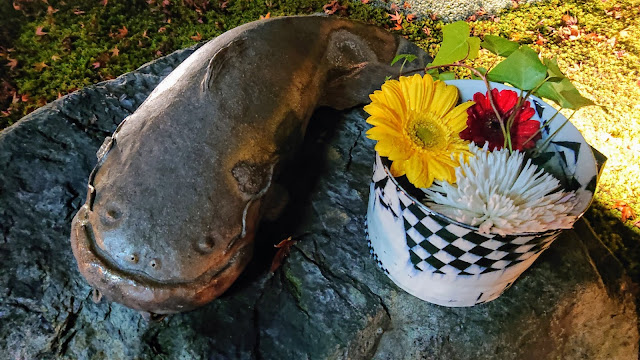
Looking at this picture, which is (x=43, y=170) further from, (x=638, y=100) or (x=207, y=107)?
(x=638, y=100)

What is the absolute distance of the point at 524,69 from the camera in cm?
105

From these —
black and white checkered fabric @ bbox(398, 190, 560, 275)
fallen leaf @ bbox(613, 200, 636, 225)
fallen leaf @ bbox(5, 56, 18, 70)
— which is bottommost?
fallen leaf @ bbox(613, 200, 636, 225)

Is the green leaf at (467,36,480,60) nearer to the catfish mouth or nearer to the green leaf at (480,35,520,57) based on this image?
the green leaf at (480,35,520,57)

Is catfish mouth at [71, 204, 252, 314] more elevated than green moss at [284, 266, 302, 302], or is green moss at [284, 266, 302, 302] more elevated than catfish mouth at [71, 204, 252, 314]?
catfish mouth at [71, 204, 252, 314]

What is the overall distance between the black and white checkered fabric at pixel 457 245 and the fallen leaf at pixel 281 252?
19.2 inches

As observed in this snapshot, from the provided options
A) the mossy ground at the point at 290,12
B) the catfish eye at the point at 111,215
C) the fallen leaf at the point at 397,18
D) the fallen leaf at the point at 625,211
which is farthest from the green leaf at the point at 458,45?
the fallen leaf at the point at 397,18

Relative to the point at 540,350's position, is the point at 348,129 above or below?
above

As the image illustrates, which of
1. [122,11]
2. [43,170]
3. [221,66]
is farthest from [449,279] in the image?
[122,11]

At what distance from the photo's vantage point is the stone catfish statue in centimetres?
106

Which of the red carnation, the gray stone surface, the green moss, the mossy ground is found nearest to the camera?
the red carnation

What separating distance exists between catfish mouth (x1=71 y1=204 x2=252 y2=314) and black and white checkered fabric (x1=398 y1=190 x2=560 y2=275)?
49cm

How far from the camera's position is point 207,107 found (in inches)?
47.6

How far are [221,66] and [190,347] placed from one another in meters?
0.81

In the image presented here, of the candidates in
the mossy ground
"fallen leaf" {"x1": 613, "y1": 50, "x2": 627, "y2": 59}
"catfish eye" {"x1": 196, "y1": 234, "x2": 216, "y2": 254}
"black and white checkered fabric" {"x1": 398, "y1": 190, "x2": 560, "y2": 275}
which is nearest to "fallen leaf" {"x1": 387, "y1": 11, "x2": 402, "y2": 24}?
the mossy ground
